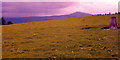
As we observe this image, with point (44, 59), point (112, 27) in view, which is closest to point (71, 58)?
point (44, 59)

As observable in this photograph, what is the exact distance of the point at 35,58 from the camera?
16547mm

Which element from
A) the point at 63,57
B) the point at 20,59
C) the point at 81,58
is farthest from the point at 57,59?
the point at 20,59

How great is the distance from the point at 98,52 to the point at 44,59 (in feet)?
20.3

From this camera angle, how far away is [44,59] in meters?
15.9

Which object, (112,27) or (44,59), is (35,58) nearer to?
(44,59)

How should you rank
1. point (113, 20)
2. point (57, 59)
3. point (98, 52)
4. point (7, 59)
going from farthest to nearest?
1. point (113, 20)
2. point (98, 52)
3. point (7, 59)
4. point (57, 59)

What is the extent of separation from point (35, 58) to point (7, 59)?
290 centimetres

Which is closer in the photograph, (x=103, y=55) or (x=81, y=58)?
(x=81, y=58)

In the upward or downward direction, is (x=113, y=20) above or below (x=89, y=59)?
above

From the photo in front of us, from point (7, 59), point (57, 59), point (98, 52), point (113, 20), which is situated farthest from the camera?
point (113, 20)

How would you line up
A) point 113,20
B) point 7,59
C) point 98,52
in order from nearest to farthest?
1. point 7,59
2. point 98,52
3. point 113,20

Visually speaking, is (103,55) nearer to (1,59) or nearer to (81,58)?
(81,58)

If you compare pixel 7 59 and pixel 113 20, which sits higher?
pixel 113 20

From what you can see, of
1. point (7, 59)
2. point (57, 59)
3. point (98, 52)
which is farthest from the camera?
point (98, 52)
